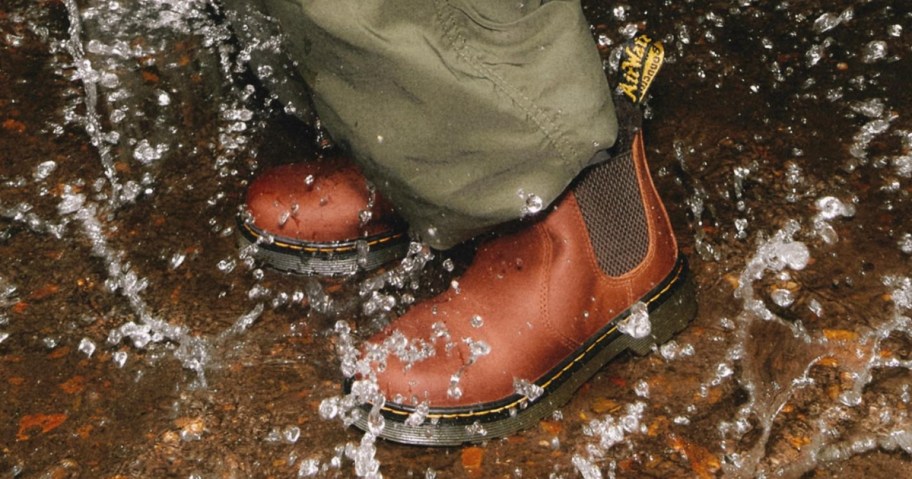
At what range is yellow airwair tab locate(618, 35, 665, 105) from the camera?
1593 mm

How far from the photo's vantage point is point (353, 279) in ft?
6.49

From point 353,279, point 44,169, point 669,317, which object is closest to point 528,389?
point 669,317

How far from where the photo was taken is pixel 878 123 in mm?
2191

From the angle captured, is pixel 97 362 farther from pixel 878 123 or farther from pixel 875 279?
pixel 878 123

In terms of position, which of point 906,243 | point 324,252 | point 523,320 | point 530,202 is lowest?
point 906,243

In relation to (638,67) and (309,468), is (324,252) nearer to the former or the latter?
(309,468)

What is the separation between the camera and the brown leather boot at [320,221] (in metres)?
1.92

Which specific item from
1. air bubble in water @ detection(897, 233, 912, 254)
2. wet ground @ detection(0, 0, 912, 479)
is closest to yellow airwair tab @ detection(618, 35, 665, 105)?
wet ground @ detection(0, 0, 912, 479)

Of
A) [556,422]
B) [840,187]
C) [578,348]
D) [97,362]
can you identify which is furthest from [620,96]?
[97,362]

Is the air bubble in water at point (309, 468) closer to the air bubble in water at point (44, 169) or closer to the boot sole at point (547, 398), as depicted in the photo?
the boot sole at point (547, 398)

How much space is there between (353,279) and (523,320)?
50cm

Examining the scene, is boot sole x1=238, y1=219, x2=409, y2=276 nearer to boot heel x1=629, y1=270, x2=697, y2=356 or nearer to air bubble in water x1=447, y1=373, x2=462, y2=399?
air bubble in water x1=447, y1=373, x2=462, y2=399

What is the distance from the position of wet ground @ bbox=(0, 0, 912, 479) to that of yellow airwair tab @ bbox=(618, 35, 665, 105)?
0.49 metres

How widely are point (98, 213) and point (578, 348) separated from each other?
1.15 metres
